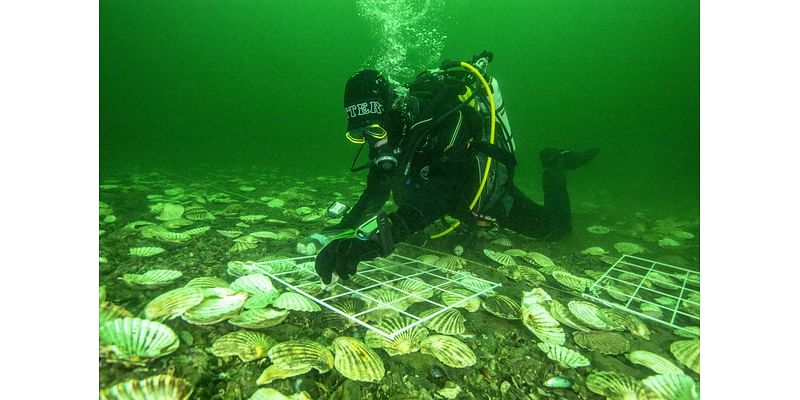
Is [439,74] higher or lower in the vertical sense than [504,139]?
higher

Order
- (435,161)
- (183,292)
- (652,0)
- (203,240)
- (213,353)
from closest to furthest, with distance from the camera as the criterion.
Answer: (213,353) < (183,292) < (435,161) < (203,240) < (652,0)

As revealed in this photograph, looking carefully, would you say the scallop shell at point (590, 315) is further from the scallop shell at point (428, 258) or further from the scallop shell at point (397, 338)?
the scallop shell at point (428, 258)

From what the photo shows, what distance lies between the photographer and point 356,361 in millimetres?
1421

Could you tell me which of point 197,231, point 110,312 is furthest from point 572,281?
point 197,231

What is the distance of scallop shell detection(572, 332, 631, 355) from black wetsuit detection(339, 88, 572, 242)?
47.8 inches

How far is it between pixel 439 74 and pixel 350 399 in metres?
2.94

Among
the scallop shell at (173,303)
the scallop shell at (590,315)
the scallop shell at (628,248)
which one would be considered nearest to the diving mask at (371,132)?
the scallop shell at (173,303)

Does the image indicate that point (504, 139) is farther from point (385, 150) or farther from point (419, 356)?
point (419, 356)

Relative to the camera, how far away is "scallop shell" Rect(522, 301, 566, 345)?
1754mm

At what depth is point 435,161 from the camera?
2.63 meters

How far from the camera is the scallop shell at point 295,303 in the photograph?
1.80 metres

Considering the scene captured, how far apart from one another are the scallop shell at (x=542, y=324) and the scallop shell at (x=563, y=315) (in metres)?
0.05

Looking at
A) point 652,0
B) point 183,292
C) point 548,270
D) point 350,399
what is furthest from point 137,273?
point 652,0

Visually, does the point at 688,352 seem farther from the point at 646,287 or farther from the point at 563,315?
the point at 646,287
